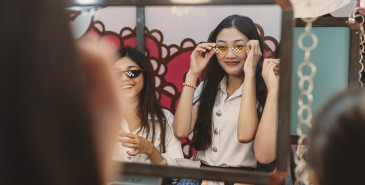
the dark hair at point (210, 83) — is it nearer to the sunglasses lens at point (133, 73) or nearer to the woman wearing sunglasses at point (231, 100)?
the woman wearing sunglasses at point (231, 100)

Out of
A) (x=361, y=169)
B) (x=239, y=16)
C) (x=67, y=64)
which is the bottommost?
(x=361, y=169)

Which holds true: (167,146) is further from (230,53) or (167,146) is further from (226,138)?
(230,53)

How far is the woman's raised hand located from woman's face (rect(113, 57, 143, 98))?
0.27 metres

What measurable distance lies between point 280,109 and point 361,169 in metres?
0.41

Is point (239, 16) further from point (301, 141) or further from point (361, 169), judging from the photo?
point (361, 169)

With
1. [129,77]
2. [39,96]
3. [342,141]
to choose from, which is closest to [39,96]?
[39,96]

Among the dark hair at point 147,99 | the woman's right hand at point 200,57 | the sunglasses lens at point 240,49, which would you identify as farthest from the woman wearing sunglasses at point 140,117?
the sunglasses lens at point 240,49

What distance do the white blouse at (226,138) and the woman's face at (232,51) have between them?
0.04 meters

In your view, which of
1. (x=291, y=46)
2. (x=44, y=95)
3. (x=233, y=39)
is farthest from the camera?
(x=233, y=39)

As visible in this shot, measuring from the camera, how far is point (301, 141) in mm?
791

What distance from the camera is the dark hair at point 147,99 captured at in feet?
2.95

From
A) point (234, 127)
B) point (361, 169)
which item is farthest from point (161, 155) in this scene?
point (361, 169)

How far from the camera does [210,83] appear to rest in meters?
0.88

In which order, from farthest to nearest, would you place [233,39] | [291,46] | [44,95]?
[233,39]
[291,46]
[44,95]
